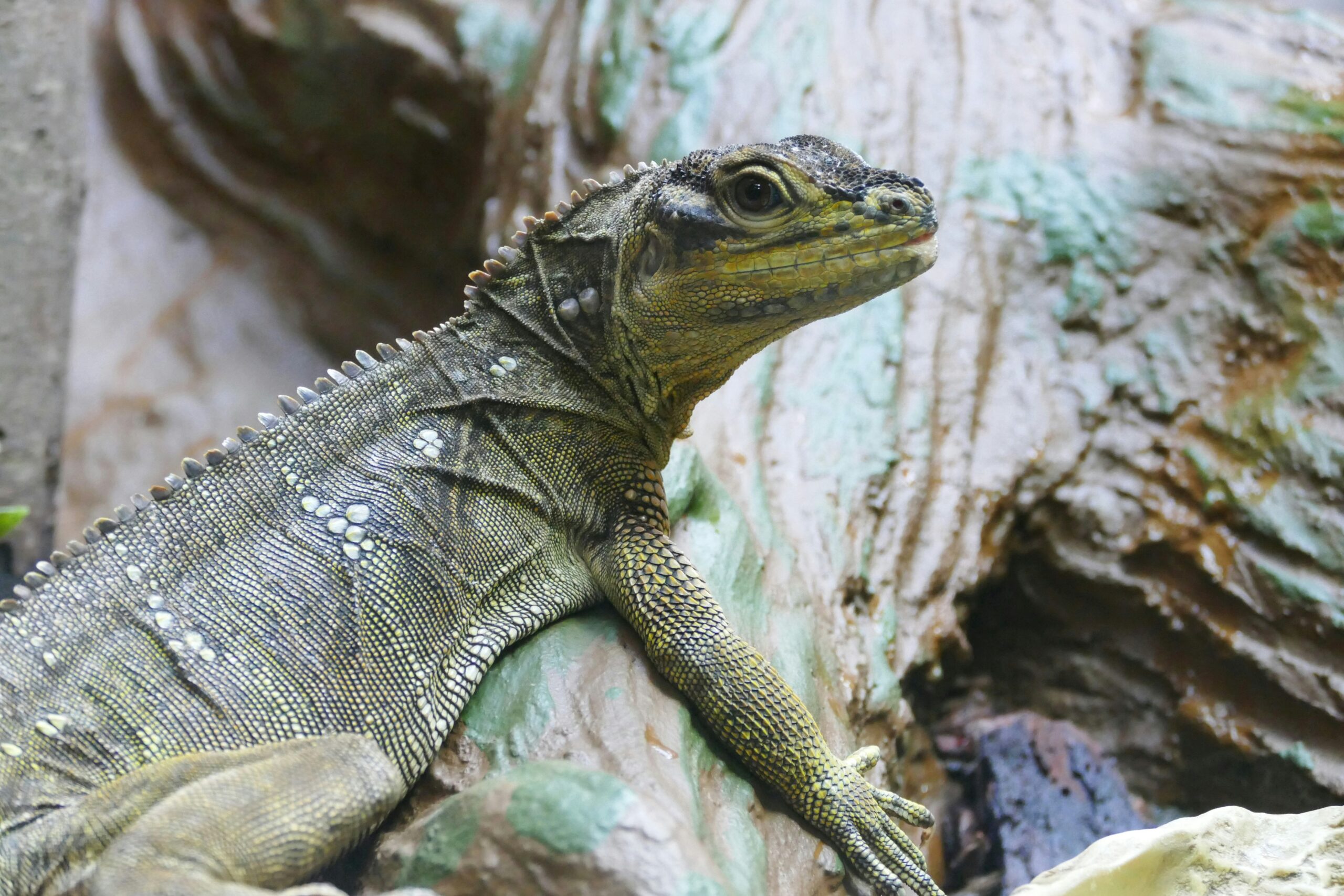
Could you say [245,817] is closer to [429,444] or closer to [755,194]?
[429,444]

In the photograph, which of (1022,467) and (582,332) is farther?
(1022,467)

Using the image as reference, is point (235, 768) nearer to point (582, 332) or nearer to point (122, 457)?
point (582, 332)

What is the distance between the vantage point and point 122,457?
9.59 metres

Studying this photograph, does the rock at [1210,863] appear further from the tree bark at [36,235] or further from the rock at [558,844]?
the tree bark at [36,235]

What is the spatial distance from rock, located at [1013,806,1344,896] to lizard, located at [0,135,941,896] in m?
0.56

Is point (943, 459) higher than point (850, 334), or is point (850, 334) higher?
point (850, 334)

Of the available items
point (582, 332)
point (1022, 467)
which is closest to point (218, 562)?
point (582, 332)

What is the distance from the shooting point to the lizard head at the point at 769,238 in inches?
137

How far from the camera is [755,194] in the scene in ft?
11.5

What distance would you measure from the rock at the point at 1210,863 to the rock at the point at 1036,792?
1358 mm

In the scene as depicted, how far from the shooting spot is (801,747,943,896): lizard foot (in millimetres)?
3551

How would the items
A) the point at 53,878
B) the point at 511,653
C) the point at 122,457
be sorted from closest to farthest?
the point at 53,878 < the point at 511,653 < the point at 122,457

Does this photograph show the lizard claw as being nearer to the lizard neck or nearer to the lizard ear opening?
the lizard neck

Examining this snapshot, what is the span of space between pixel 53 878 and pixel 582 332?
2357mm
